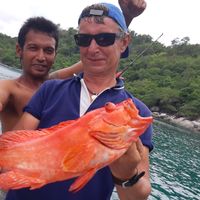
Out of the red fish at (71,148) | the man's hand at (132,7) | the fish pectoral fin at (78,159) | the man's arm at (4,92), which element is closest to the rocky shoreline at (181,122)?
the man's hand at (132,7)

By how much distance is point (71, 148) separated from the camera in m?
2.16

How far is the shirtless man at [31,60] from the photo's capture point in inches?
167

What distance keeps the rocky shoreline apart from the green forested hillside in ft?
8.56

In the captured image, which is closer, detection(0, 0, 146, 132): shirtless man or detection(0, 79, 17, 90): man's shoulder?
detection(0, 79, 17, 90): man's shoulder

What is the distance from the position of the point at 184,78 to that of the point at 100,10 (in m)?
99.7

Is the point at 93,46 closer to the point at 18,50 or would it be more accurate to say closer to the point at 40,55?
the point at 40,55

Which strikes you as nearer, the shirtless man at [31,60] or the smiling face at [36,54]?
the shirtless man at [31,60]

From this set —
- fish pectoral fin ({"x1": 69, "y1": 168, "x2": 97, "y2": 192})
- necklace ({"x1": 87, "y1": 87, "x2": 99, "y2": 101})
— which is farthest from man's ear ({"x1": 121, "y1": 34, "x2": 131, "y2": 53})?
fish pectoral fin ({"x1": 69, "y1": 168, "x2": 97, "y2": 192})

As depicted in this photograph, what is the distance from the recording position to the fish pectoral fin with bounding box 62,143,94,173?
2102 mm

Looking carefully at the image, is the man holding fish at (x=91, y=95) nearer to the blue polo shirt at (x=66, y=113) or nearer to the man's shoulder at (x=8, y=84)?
the blue polo shirt at (x=66, y=113)

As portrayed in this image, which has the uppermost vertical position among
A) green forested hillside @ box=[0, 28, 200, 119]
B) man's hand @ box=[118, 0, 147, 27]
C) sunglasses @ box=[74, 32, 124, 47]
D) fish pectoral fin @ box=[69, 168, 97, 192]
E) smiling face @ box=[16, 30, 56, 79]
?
man's hand @ box=[118, 0, 147, 27]

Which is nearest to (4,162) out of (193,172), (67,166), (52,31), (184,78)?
(67,166)

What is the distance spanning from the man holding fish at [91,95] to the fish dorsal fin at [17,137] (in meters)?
0.65

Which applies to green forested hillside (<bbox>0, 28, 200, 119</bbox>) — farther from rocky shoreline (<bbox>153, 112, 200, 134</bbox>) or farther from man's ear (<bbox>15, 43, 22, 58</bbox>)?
man's ear (<bbox>15, 43, 22, 58</bbox>)
